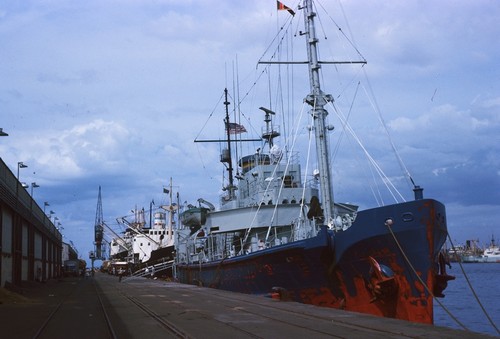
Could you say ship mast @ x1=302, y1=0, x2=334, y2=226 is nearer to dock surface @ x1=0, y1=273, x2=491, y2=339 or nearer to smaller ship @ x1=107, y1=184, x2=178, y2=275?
dock surface @ x1=0, y1=273, x2=491, y2=339

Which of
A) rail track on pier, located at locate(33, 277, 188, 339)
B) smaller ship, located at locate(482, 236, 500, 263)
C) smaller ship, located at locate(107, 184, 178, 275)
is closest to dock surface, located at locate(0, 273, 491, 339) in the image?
rail track on pier, located at locate(33, 277, 188, 339)

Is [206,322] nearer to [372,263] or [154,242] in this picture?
[372,263]

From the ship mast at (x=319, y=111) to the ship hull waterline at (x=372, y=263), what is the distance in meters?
1.96

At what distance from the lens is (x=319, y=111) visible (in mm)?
21562

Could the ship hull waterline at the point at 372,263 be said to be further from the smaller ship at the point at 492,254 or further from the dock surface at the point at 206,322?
the smaller ship at the point at 492,254

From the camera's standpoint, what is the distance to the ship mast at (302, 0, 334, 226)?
20516mm

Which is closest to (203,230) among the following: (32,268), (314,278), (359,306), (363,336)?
(32,268)

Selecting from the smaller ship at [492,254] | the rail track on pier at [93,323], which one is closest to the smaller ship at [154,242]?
the rail track on pier at [93,323]

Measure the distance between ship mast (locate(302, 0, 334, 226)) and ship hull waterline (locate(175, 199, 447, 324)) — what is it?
1956mm

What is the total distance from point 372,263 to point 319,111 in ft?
24.1

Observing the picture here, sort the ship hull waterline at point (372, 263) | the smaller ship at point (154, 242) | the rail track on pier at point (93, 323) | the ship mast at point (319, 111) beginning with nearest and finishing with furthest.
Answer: the rail track on pier at point (93, 323) < the ship hull waterline at point (372, 263) < the ship mast at point (319, 111) < the smaller ship at point (154, 242)

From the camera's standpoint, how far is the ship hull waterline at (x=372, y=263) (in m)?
15.6

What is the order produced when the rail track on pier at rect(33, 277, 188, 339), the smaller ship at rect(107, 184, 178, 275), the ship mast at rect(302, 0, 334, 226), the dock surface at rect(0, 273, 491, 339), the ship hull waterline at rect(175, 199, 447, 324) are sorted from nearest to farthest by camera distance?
1. the dock surface at rect(0, 273, 491, 339)
2. the rail track on pier at rect(33, 277, 188, 339)
3. the ship hull waterline at rect(175, 199, 447, 324)
4. the ship mast at rect(302, 0, 334, 226)
5. the smaller ship at rect(107, 184, 178, 275)

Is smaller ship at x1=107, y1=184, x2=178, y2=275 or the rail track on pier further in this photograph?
smaller ship at x1=107, y1=184, x2=178, y2=275
